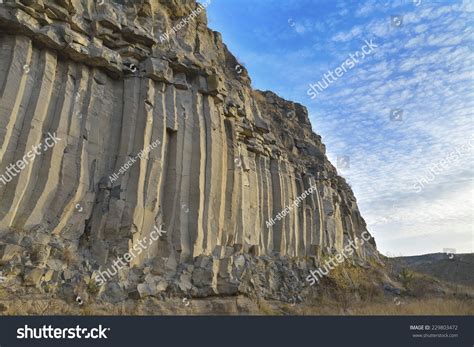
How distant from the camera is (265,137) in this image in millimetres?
28172

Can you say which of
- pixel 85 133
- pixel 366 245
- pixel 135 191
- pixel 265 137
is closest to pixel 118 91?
pixel 85 133

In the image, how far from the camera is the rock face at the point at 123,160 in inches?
514

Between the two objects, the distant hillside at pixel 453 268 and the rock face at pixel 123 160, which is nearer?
the rock face at pixel 123 160

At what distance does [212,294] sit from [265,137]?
15.6m

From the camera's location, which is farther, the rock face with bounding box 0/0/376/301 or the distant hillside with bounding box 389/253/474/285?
the distant hillside with bounding box 389/253/474/285

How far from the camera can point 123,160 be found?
639 inches

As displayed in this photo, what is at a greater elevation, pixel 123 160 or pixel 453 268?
pixel 123 160

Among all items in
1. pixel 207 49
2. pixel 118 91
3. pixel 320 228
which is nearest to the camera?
pixel 118 91

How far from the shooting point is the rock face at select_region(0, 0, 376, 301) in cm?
1306

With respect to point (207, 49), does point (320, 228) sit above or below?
below

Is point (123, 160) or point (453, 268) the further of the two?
point (453, 268)
